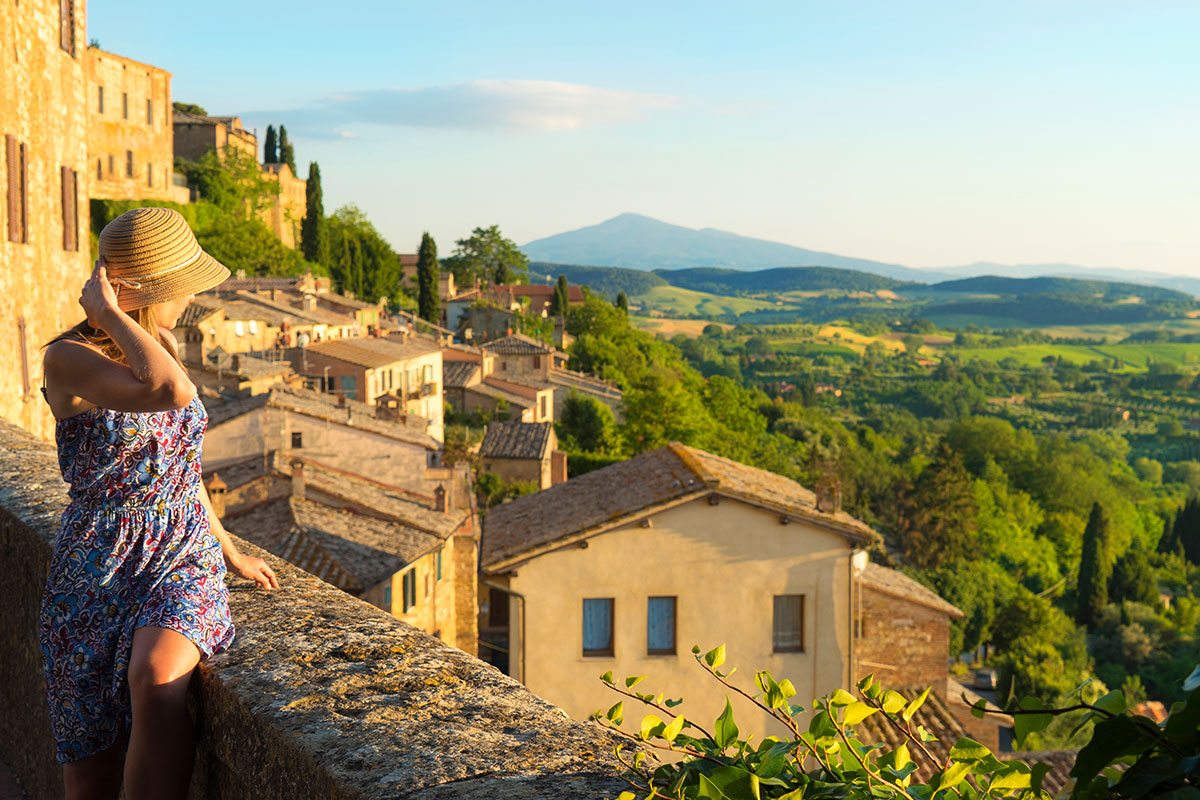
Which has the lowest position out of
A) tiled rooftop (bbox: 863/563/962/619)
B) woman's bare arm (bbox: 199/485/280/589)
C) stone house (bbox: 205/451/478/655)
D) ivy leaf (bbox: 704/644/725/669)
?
tiled rooftop (bbox: 863/563/962/619)

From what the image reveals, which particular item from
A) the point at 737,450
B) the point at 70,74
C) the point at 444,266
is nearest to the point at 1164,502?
the point at 737,450

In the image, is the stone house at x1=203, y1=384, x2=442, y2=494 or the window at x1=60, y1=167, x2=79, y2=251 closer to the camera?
the window at x1=60, y1=167, x2=79, y2=251

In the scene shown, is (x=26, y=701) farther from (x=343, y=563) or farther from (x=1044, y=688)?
(x=1044, y=688)

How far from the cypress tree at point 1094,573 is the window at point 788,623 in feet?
155

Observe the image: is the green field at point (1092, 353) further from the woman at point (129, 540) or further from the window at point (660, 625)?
the woman at point (129, 540)

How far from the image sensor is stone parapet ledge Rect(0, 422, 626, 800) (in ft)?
5.44

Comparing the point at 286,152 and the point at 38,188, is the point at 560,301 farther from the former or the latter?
the point at 38,188

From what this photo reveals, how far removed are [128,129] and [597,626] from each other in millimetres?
44406

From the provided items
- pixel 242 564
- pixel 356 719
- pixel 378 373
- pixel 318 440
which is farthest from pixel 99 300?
→ pixel 378 373

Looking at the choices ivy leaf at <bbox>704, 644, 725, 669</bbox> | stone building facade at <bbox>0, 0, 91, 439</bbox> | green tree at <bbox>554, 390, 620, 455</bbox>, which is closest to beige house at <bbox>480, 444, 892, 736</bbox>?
stone building facade at <bbox>0, 0, 91, 439</bbox>

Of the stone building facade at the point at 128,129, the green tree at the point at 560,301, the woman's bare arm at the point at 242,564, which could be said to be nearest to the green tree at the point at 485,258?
the green tree at the point at 560,301

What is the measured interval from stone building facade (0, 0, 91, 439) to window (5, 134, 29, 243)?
11 mm

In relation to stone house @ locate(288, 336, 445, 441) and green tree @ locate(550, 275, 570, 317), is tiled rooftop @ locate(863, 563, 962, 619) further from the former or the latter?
green tree @ locate(550, 275, 570, 317)

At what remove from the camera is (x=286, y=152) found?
3115 inches
